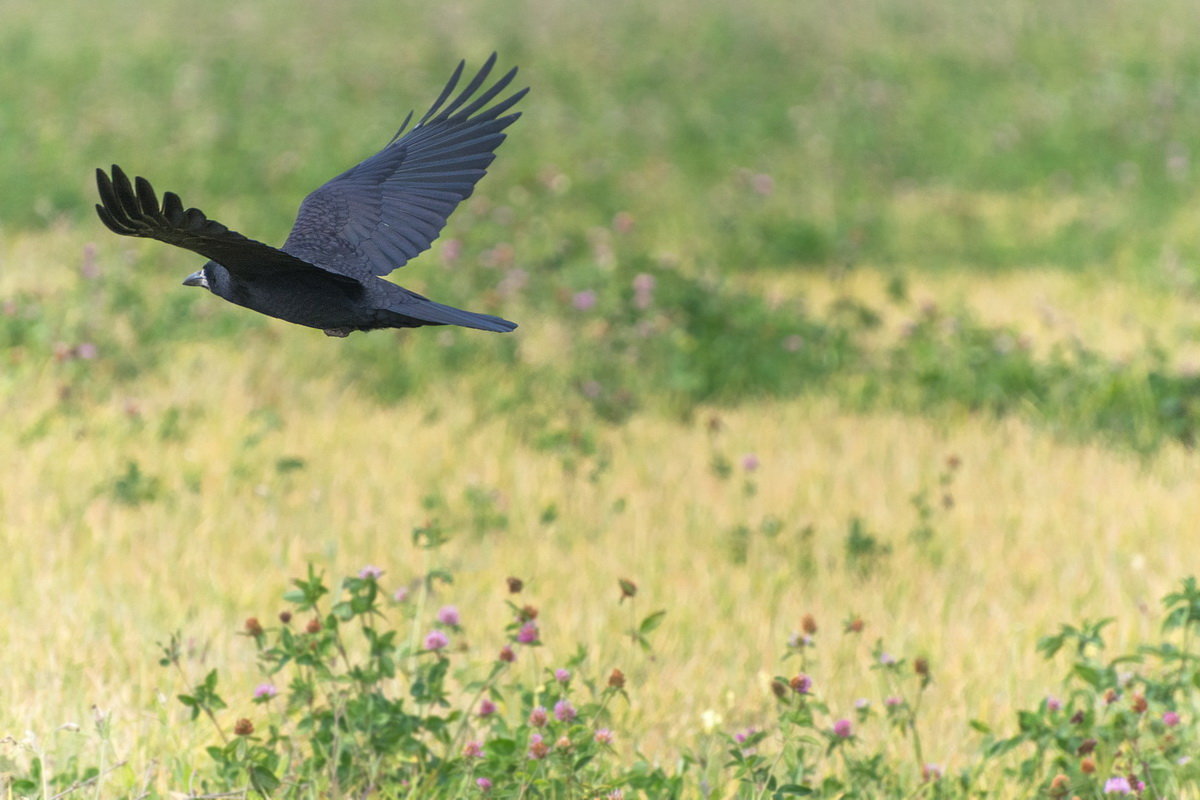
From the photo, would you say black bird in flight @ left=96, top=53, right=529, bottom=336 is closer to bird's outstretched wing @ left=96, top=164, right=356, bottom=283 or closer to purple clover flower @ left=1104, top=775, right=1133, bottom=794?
bird's outstretched wing @ left=96, top=164, right=356, bottom=283

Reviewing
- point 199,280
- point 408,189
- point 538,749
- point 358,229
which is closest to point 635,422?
point 408,189

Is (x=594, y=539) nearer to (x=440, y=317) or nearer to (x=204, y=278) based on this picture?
(x=204, y=278)

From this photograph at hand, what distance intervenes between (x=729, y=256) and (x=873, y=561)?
4287 mm

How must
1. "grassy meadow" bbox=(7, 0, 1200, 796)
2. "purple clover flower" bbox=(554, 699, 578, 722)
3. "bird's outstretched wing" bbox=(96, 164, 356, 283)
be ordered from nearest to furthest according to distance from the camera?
"bird's outstretched wing" bbox=(96, 164, 356, 283) < "purple clover flower" bbox=(554, 699, 578, 722) < "grassy meadow" bbox=(7, 0, 1200, 796)

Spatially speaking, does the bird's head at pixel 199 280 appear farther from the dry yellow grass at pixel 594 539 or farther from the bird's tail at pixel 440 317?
the dry yellow grass at pixel 594 539

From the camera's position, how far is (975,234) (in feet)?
30.1

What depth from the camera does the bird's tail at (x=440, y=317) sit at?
1.79 m

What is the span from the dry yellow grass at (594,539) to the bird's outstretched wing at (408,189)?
1.03m

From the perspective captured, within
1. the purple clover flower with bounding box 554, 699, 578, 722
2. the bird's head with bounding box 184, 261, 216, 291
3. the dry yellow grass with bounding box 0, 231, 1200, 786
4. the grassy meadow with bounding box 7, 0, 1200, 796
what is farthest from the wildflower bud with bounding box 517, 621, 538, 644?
the bird's head with bounding box 184, 261, 216, 291

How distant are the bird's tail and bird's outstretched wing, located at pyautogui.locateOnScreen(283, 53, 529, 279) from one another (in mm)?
500

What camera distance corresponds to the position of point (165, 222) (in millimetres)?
1749

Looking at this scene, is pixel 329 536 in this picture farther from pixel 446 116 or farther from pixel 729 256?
pixel 729 256

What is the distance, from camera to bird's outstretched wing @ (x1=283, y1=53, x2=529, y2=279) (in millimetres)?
2692

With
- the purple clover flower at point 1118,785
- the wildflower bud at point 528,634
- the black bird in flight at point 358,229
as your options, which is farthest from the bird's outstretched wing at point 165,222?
the purple clover flower at point 1118,785
